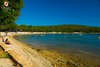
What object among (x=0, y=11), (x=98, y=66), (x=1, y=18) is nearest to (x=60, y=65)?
(x=98, y=66)

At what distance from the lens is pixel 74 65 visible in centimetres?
2419

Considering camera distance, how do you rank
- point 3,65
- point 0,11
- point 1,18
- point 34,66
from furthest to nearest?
point 1,18, point 0,11, point 34,66, point 3,65

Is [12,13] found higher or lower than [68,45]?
higher

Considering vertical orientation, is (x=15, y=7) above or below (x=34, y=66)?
above

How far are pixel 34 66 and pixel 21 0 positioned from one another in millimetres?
32554

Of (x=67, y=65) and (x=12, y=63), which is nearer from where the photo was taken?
(x=12, y=63)

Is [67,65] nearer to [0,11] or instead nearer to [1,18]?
[0,11]

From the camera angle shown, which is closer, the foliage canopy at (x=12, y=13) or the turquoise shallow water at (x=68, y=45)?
the foliage canopy at (x=12, y=13)

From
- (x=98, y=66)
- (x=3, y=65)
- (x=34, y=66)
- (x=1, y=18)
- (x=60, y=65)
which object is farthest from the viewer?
(x=1, y=18)

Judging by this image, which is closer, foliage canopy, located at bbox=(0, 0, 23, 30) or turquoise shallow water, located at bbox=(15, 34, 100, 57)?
foliage canopy, located at bbox=(0, 0, 23, 30)

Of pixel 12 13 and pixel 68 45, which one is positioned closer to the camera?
pixel 12 13

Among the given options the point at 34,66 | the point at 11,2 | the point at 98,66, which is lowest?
the point at 98,66

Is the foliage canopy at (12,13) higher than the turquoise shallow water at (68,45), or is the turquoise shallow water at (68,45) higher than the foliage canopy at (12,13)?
the foliage canopy at (12,13)

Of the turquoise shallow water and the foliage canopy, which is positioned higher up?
the foliage canopy
